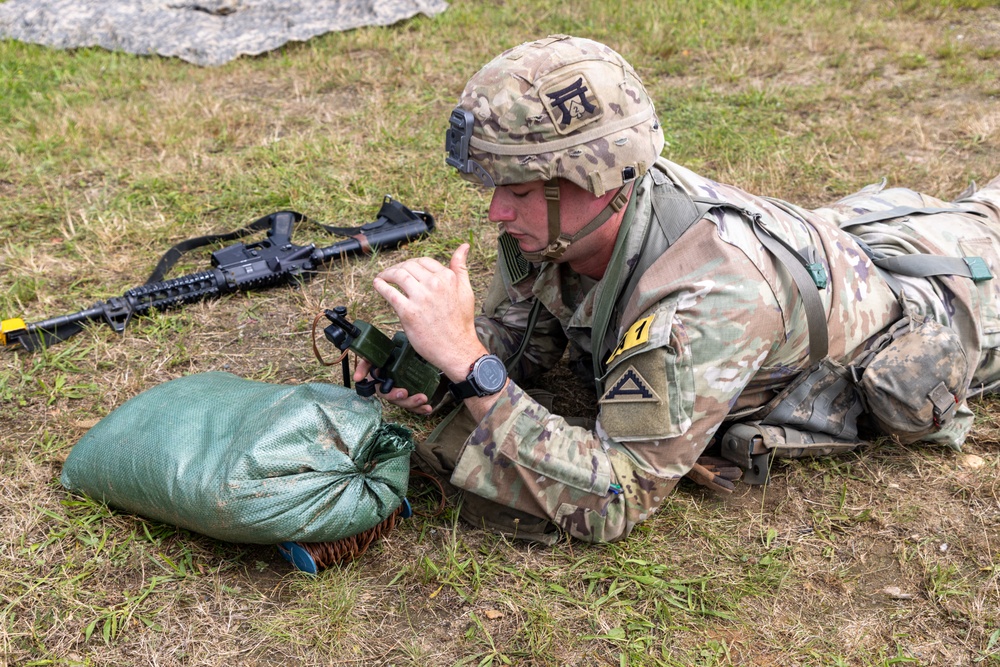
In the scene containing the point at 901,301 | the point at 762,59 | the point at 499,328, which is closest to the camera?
the point at 901,301

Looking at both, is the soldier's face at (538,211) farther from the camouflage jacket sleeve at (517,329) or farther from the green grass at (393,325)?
the green grass at (393,325)

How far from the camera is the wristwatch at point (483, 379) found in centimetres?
283

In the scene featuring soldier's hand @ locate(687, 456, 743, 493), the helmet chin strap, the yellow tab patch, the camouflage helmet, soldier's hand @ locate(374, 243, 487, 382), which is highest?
the camouflage helmet

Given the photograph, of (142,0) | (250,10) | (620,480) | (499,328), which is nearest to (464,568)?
(620,480)

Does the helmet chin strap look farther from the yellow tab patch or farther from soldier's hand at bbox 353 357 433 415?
soldier's hand at bbox 353 357 433 415

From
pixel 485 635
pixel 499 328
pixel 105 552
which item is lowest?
pixel 485 635

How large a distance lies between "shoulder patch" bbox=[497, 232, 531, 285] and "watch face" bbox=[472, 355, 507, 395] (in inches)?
30.6

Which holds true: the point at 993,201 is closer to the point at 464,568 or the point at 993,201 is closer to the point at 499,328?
the point at 499,328

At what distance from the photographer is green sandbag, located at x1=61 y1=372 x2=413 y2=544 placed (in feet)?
8.98

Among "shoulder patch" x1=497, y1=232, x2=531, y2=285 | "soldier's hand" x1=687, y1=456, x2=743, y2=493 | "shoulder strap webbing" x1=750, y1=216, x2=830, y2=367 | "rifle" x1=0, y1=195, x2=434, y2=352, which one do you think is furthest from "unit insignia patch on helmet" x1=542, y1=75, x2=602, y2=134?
"rifle" x1=0, y1=195, x2=434, y2=352

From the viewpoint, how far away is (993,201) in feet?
13.9

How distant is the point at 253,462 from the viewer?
2.73 metres

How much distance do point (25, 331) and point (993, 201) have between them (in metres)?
4.72

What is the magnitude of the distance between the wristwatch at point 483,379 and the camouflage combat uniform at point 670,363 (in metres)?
0.07
